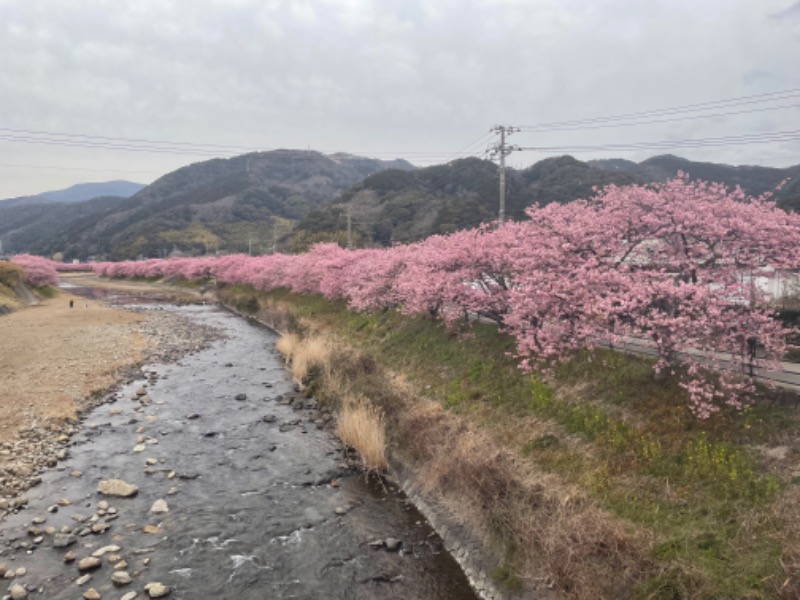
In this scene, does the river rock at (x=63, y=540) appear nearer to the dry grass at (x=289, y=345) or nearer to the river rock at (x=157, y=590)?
the river rock at (x=157, y=590)

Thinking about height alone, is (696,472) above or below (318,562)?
above

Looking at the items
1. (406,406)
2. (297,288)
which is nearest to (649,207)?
(406,406)

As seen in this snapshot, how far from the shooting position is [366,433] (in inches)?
665

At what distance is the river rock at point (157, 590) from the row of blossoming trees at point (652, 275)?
11038 millimetres

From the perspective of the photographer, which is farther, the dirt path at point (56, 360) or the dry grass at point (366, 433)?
the dirt path at point (56, 360)

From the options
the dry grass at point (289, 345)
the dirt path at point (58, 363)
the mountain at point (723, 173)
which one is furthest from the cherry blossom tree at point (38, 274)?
the mountain at point (723, 173)

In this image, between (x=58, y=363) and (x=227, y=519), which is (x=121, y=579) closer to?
(x=227, y=519)

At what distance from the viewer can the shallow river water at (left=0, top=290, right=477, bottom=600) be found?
35.4ft

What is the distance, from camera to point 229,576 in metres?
11.1

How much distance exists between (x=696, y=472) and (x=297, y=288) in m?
46.7

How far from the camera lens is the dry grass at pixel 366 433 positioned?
16.4m

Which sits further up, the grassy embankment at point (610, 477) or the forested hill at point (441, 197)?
the forested hill at point (441, 197)

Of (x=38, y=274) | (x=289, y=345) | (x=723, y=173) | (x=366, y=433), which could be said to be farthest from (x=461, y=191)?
(x=366, y=433)

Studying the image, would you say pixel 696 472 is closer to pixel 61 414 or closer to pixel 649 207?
pixel 649 207
